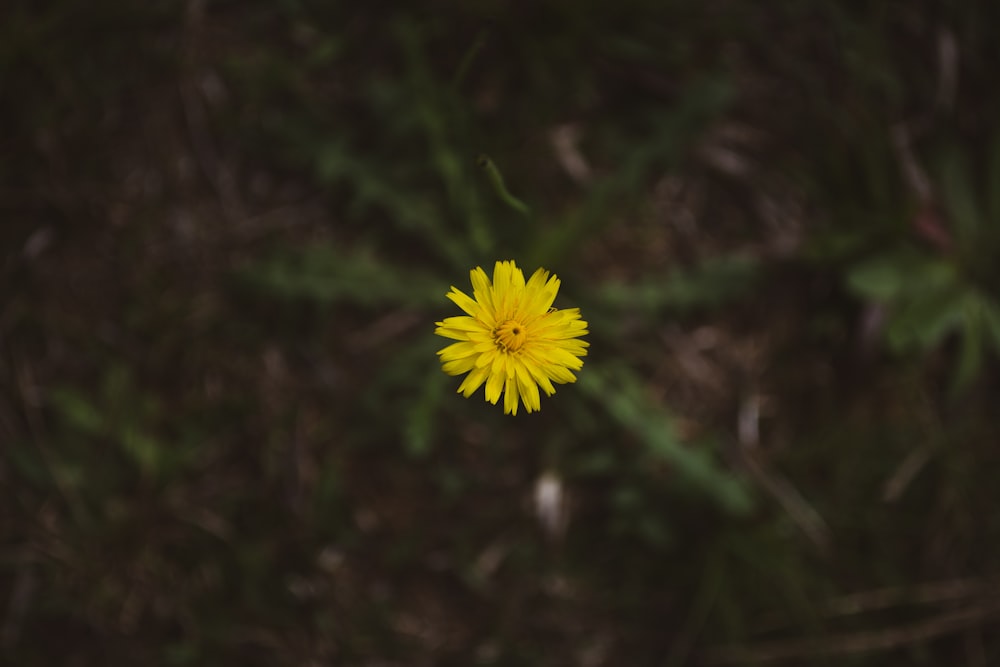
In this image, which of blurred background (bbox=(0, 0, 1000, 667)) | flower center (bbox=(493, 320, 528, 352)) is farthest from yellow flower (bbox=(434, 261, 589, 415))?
blurred background (bbox=(0, 0, 1000, 667))

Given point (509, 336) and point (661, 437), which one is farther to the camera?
point (661, 437)

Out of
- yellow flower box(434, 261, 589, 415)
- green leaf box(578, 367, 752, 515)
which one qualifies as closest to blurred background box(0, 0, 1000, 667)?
green leaf box(578, 367, 752, 515)

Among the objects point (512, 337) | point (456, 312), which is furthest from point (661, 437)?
point (512, 337)

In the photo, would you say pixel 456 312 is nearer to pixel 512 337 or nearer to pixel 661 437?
pixel 661 437

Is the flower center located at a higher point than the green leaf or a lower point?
lower

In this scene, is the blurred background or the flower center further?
the blurred background

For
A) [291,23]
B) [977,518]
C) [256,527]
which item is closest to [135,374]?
[256,527]

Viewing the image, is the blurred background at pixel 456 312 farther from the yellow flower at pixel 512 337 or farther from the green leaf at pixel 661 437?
the yellow flower at pixel 512 337

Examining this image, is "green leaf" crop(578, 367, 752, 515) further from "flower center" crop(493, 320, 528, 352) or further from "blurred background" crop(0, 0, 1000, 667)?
"flower center" crop(493, 320, 528, 352)

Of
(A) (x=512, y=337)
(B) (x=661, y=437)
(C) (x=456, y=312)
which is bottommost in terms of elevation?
(A) (x=512, y=337)
